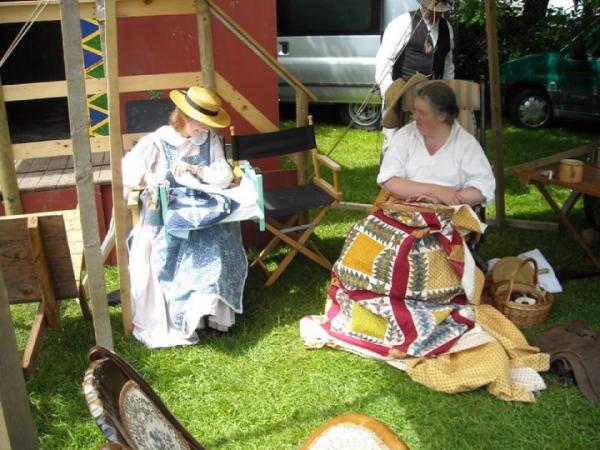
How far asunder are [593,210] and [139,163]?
3.41 metres

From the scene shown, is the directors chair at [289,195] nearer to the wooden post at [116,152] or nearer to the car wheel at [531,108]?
the wooden post at [116,152]

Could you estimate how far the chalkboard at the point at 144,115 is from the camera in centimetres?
429

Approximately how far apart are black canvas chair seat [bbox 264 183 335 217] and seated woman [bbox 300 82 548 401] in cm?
58

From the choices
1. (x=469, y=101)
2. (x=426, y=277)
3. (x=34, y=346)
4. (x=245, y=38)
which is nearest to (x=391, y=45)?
(x=469, y=101)

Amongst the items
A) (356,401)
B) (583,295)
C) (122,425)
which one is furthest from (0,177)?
(583,295)

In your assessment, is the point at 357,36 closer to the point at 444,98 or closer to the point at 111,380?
the point at 444,98

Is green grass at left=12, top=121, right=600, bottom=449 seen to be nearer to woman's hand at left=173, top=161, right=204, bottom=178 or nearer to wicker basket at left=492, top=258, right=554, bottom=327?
wicker basket at left=492, top=258, right=554, bottom=327

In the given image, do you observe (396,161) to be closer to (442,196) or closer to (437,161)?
(437,161)

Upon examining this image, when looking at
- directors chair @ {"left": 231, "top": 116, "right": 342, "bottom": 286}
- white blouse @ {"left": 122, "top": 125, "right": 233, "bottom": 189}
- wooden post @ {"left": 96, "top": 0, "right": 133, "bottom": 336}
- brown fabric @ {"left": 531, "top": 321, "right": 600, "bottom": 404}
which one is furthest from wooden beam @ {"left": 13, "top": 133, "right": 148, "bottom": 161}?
brown fabric @ {"left": 531, "top": 321, "right": 600, "bottom": 404}

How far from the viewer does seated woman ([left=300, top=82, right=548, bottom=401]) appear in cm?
325

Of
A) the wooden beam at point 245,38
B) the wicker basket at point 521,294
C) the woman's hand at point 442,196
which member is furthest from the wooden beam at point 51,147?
the wicker basket at point 521,294

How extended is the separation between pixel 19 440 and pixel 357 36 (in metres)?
7.08

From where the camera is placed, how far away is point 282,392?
Answer: 3.15m

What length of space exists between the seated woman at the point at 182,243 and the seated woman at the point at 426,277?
0.56 m
